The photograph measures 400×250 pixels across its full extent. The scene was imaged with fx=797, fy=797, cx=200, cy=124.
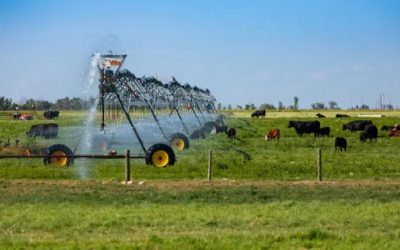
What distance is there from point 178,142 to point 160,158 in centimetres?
1037

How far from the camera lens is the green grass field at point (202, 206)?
13539 mm

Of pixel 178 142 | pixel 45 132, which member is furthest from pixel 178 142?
pixel 45 132

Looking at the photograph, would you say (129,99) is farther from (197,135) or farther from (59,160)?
(197,135)

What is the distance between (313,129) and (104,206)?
1718 inches

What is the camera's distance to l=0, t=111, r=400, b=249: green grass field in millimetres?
13539

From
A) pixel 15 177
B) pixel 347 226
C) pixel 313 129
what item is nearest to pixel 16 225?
pixel 347 226

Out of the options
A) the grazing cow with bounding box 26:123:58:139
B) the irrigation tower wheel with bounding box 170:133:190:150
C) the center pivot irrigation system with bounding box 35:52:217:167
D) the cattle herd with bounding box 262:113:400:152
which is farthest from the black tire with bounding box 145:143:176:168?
the grazing cow with bounding box 26:123:58:139

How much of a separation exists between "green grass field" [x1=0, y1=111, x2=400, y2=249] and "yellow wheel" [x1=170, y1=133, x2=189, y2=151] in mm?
6693

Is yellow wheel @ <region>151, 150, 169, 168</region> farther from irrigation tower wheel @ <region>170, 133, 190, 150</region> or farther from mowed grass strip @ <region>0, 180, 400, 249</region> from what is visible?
irrigation tower wheel @ <region>170, 133, 190, 150</region>

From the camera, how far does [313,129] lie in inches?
2393

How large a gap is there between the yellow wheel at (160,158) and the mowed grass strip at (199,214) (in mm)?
4535

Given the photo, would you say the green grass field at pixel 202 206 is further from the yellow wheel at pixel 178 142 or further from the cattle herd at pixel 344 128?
the cattle herd at pixel 344 128

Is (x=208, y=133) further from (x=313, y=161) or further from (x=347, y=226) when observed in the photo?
(x=347, y=226)

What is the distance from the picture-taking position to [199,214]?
1697 centimetres
